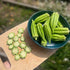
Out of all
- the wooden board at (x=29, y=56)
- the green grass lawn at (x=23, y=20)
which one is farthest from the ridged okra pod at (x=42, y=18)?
the green grass lawn at (x=23, y=20)

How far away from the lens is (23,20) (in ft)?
8.38

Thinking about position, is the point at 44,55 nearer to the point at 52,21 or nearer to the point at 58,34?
the point at 58,34

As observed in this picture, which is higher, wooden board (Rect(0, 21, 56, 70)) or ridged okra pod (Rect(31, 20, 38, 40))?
ridged okra pod (Rect(31, 20, 38, 40))

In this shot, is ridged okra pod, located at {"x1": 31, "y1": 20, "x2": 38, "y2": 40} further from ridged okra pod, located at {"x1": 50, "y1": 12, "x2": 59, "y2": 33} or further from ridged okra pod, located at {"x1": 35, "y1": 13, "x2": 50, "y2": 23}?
ridged okra pod, located at {"x1": 50, "y1": 12, "x2": 59, "y2": 33}

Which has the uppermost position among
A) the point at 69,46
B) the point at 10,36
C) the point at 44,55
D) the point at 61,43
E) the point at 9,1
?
the point at 9,1

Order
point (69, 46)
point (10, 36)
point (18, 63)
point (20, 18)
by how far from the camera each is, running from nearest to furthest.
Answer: point (18, 63)
point (10, 36)
point (69, 46)
point (20, 18)

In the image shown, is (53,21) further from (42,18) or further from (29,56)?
(29,56)

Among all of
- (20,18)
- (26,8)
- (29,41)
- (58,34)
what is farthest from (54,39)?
(26,8)

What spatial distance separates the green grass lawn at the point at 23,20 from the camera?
1811 mm

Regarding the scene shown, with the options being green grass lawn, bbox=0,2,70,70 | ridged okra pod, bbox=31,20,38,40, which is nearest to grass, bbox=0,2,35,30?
green grass lawn, bbox=0,2,70,70

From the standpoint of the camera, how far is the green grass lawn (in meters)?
1.81

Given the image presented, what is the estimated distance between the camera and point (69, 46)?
2055 millimetres

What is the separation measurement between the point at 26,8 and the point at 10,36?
1331mm

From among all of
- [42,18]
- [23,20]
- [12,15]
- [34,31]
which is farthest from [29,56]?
[12,15]
